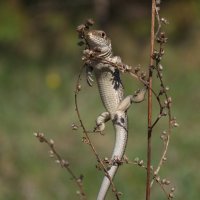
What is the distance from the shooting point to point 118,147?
9.18 feet

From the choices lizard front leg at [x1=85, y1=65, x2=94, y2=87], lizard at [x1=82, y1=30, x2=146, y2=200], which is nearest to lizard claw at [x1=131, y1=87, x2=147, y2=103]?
lizard at [x1=82, y1=30, x2=146, y2=200]

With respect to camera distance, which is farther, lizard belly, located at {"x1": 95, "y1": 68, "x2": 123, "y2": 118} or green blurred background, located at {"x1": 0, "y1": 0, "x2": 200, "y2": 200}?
green blurred background, located at {"x1": 0, "y1": 0, "x2": 200, "y2": 200}

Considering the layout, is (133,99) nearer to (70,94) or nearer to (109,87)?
(109,87)

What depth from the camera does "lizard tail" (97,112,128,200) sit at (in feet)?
9.07

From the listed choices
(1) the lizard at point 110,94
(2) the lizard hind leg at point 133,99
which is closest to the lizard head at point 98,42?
(1) the lizard at point 110,94

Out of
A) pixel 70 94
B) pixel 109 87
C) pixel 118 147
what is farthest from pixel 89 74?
pixel 70 94

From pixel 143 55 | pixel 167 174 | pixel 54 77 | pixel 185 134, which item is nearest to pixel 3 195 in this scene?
pixel 167 174

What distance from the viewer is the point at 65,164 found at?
2666 mm

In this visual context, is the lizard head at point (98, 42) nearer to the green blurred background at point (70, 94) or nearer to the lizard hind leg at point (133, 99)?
the lizard hind leg at point (133, 99)

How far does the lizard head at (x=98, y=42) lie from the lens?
267 centimetres

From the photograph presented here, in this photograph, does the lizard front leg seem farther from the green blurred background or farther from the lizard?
the green blurred background

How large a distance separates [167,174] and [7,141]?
6.08 feet

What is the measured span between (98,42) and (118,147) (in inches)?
13.7

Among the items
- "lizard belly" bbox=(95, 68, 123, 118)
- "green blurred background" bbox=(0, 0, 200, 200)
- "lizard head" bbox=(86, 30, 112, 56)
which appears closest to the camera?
"lizard head" bbox=(86, 30, 112, 56)
